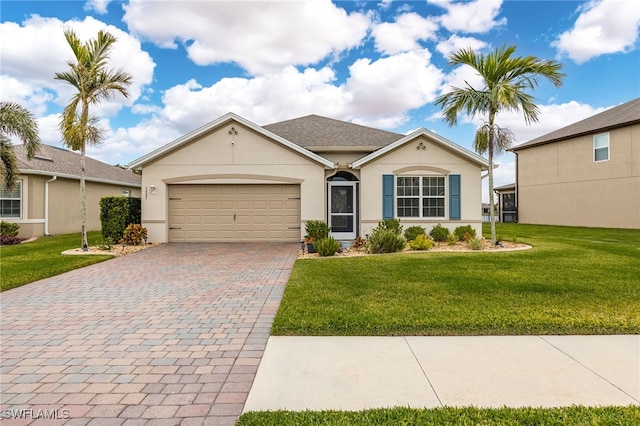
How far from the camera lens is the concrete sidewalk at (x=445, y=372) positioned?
290cm

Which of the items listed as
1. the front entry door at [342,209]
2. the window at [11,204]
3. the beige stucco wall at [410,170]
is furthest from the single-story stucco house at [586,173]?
the window at [11,204]

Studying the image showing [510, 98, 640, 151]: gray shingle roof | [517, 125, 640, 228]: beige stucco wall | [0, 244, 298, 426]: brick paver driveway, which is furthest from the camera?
[510, 98, 640, 151]: gray shingle roof

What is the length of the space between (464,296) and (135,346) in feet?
16.2

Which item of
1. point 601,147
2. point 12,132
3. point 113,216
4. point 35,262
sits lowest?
point 35,262

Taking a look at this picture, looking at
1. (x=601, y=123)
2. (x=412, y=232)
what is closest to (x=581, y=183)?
(x=601, y=123)

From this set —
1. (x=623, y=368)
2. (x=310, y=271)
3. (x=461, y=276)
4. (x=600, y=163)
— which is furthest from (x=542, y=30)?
(x=623, y=368)

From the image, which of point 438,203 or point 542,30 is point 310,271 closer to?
point 438,203

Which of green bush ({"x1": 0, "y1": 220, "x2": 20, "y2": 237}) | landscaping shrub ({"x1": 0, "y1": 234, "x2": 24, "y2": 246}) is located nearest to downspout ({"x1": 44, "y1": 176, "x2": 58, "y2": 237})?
green bush ({"x1": 0, "y1": 220, "x2": 20, "y2": 237})

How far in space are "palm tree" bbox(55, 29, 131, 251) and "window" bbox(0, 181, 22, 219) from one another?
6451 millimetres

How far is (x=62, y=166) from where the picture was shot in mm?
17875

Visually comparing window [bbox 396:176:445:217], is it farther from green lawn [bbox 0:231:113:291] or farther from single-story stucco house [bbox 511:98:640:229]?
single-story stucco house [bbox 511:98:640:229]

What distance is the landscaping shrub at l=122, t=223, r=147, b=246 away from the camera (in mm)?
12875

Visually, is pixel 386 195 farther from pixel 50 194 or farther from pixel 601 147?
pixel 50 194

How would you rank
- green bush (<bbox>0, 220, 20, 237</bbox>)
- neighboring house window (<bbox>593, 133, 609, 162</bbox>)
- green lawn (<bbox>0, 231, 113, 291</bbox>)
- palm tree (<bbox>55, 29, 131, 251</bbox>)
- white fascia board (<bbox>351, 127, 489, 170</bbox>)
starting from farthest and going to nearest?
neighboring house window (<bbox>593, 133, 609, 162</bbox>)
green bush (<bbox>0, 220, 20, 237</bbox>)
white fascia board (<bbox>351, 127, 489, 170</bbox>)
palm tree (<bbox>55, 29, 131, 251</bbox>)
green lawn (<bbox>0, 231, 113, 291</bbox>)
